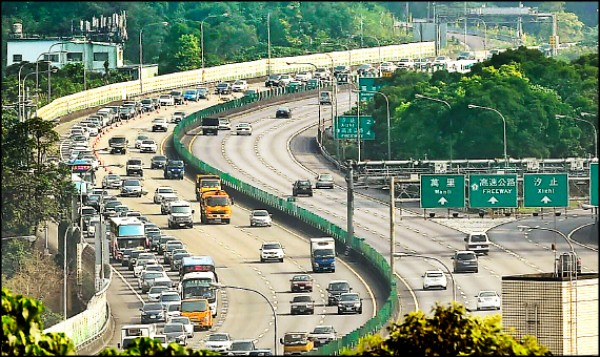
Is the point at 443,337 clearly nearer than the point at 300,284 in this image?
Yes

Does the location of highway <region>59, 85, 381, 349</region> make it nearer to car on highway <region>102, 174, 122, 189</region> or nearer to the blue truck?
the blue truck

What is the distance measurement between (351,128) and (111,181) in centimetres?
1817

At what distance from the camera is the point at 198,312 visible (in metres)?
107

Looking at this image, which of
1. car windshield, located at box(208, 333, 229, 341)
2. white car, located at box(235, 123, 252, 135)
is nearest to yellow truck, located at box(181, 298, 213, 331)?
car windshield, located at box(208, 333, 229, 341)

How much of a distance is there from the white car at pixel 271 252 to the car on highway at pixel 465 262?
11749mm

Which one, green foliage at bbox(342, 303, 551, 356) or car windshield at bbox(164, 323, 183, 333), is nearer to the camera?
green foliage at bbox(342, 303, 551, 356)

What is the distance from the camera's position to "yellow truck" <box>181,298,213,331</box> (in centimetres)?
10600

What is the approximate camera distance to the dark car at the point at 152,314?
105938 mm

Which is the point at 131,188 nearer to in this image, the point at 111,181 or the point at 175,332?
the point at 111,181

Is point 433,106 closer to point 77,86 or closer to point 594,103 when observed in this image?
point 594,103

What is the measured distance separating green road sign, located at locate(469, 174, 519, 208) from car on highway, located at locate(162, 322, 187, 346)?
16.4 metres

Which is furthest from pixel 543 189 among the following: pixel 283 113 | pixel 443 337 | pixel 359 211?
pixel 283 113

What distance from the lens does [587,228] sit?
12675cm

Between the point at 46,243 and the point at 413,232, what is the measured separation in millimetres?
25085
